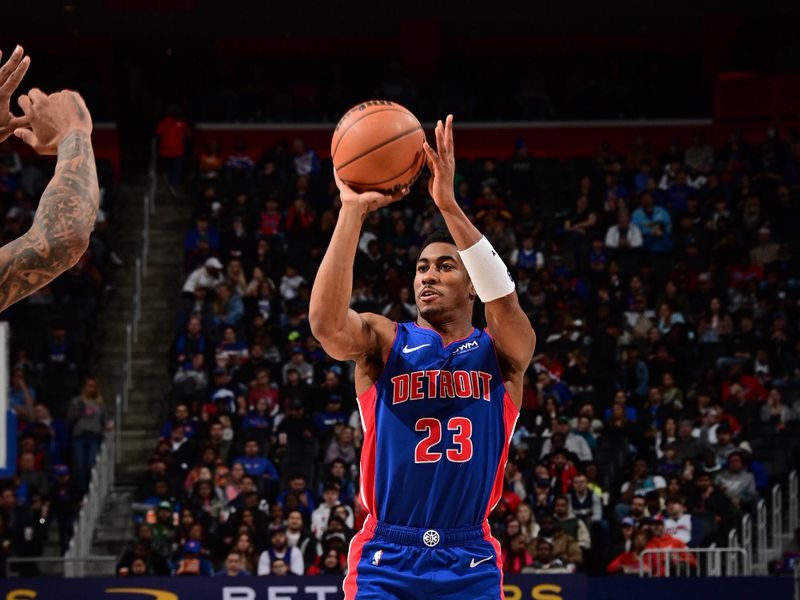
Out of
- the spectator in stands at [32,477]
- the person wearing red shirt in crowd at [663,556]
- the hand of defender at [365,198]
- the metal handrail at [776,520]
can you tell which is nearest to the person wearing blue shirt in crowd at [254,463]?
the spectator in stands at [32,477]

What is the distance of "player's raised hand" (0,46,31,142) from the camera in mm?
3807

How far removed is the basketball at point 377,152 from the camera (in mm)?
5719

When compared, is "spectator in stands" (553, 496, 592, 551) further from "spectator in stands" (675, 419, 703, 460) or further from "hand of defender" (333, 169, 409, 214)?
"hand of defender" (333, 169, 409, 214)

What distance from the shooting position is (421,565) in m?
5.49

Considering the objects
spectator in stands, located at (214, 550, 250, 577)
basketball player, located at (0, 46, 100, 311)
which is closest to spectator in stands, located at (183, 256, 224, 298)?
spectator in stands, located at (214, 550, 250, 577)

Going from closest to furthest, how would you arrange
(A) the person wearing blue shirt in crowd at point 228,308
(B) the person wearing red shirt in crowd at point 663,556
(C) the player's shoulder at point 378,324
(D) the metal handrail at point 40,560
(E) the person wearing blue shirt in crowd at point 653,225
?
1. (C) the player's shoulder at point 378,324
2. (B) the person wearing red shirt in crowd at point 663,556
3. (D) the metal handrail at point 40,560
4. (A) the person wearing blue shirt in crowd at point 228,308
5. (E) the person wearing blue shirt in crowd at point 653,225

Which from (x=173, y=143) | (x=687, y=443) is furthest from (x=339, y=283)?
(x=173, y=143)

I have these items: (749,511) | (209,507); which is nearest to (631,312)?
(749,511)

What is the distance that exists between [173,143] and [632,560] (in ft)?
39.5

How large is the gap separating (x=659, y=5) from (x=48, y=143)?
2117 cm

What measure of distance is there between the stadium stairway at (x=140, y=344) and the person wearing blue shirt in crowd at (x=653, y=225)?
7.07 metres

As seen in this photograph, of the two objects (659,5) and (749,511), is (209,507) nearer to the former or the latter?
(749,511)

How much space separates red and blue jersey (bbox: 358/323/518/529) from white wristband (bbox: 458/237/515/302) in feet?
0.95

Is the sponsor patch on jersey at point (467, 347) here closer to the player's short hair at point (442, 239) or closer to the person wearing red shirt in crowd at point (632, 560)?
the player's short hair at point (442, 239)
